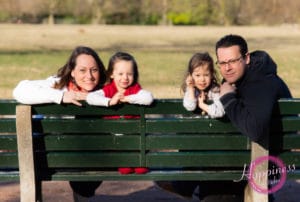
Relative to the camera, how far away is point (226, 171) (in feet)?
16.0

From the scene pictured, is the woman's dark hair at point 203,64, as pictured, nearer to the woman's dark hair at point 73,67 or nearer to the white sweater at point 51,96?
the white sweater at point 51,96

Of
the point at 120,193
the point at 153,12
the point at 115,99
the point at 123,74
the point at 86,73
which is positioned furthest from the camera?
the point at 153,12

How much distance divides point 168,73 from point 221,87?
538 inches

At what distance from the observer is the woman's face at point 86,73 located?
5.18 meters

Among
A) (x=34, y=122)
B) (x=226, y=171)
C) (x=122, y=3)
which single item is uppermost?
(x=122, y=3)

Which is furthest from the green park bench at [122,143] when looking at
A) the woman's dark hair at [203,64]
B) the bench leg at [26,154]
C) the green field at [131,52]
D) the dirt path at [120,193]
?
the green field at [131,52]

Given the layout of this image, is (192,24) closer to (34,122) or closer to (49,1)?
(49,1)

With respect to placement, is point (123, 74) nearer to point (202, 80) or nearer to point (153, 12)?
point (202, 80)

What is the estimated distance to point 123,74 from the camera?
4.98m

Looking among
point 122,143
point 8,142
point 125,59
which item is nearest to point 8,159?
point 8,142

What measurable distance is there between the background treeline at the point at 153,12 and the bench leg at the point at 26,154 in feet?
156

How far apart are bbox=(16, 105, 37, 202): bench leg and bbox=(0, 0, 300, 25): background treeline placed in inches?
1875

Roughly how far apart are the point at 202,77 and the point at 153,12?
53782mm

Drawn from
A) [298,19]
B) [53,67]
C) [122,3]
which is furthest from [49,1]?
[53,67]
